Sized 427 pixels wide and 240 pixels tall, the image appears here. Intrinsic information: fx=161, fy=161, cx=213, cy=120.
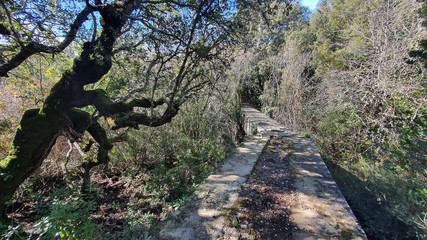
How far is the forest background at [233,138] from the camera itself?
2396 mm

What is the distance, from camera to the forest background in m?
2.40

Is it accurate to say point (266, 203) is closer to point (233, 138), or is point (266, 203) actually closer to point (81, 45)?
point (81, 45)

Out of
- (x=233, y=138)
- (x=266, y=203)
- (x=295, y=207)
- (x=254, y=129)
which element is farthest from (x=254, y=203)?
(x=233, y=138)

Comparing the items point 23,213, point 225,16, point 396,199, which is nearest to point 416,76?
point 396,199

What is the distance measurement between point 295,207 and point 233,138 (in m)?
4.82

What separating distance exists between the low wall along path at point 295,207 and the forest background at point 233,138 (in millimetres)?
704

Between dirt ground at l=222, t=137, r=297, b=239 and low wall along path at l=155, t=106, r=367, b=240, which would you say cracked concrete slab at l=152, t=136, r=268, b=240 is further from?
dirt ground at l=222, t=137, r=297, b=239

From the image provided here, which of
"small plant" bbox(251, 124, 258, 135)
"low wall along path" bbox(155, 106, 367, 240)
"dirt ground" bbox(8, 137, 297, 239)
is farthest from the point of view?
"small plant" bbox(251, 124, 258, 135)

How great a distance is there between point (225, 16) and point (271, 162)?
2522 millimetres

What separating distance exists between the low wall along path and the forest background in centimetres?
70

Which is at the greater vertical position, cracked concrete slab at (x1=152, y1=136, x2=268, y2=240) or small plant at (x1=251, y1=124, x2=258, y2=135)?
small plant at (x1=251, y1=124, x2=258, y2=135)

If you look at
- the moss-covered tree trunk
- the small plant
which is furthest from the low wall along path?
the moss-covered tree trunk

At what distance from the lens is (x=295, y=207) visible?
71.8 inches

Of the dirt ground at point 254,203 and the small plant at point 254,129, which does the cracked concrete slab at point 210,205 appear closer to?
the dirt ground at point 254,203
